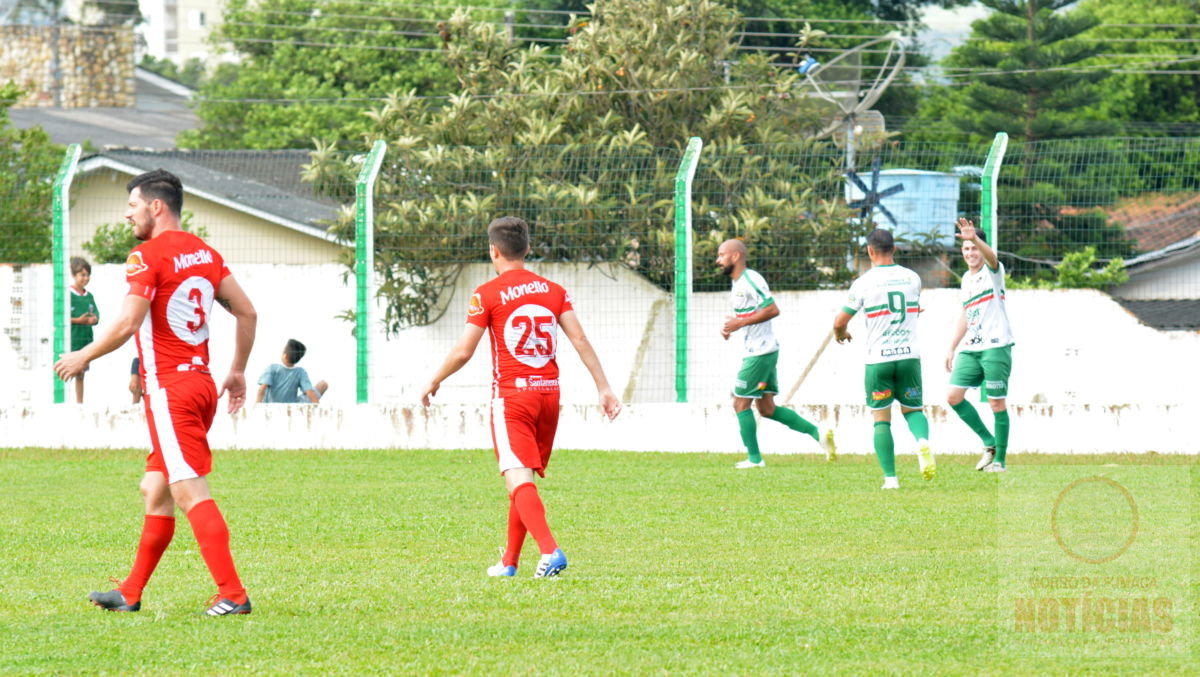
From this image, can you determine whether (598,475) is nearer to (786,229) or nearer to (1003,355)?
(1003,355)

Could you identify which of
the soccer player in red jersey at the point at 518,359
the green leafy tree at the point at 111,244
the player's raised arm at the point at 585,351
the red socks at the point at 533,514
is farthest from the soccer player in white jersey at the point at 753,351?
the green leafy tree at the point at 111,244

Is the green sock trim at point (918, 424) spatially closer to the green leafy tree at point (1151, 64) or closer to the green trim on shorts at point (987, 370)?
the green trim on shorts at point (987, 370)

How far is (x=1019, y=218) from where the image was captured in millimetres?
15234

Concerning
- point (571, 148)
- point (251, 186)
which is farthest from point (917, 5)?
point (571, 148)

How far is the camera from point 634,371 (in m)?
17.1

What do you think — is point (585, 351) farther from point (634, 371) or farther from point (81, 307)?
point (81, 307)

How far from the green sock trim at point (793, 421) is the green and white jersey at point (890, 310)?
208 cm

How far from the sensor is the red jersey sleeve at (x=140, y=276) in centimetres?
626

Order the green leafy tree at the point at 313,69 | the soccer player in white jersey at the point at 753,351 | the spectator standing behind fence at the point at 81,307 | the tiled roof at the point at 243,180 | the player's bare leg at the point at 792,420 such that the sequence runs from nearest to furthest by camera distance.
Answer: the soccer player in white jersey at the point at 753,351
the player's bare leg at the point at 792,420
the spectator standing behind fence at the point at 81,307
the tiled roof at the point at 243,180
the green leafy tree at the point at 313,69

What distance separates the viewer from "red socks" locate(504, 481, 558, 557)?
715cm

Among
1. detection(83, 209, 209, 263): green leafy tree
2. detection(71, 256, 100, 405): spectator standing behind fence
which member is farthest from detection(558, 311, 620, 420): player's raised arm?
detection(83, 209, 209, 263): green leafy tree

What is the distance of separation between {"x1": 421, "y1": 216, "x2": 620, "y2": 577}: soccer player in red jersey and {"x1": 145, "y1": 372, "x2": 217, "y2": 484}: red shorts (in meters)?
1.39

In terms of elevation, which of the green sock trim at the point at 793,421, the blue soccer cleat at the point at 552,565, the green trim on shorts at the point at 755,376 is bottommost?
the green sock trim at the point at 793,421

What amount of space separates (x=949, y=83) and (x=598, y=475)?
36.4m
